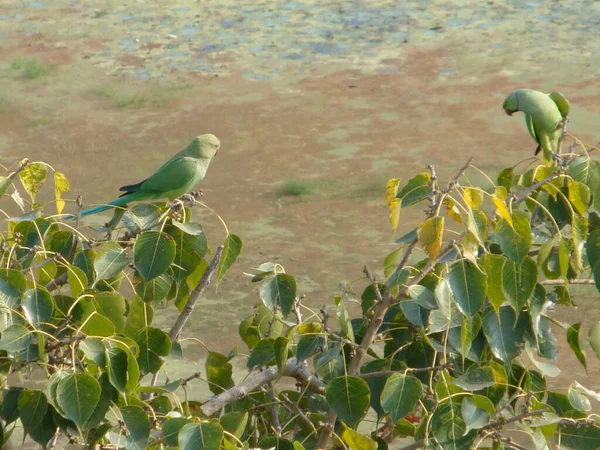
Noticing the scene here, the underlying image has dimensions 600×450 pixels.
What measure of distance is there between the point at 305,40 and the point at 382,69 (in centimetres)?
66

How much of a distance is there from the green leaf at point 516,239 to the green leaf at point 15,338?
1.85ft

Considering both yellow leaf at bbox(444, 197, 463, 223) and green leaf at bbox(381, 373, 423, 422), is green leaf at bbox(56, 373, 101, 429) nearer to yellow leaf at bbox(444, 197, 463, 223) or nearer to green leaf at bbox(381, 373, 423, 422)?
green leaf at bbox(381, 373, 423, 422)

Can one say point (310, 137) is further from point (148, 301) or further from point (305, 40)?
point (148, 301)

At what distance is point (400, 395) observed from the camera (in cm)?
117

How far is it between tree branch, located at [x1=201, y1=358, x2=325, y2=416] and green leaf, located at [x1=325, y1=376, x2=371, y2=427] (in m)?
0.21

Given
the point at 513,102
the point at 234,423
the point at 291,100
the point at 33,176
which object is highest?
the point at 33,176

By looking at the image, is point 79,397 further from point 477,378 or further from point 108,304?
point 477,378

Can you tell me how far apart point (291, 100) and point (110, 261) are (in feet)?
13.6

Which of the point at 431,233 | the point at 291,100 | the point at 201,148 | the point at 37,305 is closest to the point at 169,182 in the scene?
the point at 201,148

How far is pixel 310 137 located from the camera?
4887 mm

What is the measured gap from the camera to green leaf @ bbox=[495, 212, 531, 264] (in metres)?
1.17

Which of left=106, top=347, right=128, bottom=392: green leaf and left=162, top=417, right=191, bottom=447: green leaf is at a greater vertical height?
left=106, top=347, right=128, bottom=392: green leaf

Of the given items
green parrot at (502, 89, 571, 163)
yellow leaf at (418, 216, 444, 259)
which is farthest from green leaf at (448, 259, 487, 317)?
green parrot at (502, 89, 571, 163)

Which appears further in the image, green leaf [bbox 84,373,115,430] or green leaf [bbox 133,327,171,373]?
green leaf [bbox 133,327,171,373]
